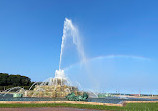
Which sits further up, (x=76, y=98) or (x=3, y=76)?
(x=3, y=76)

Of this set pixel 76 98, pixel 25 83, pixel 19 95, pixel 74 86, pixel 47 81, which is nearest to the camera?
pixel 76 98

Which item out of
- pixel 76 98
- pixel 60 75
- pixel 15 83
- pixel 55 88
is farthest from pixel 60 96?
pixel 15 83

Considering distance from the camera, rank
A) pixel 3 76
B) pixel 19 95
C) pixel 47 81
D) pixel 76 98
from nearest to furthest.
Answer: pixel 76 98
pixel 19 95
pixel 47 81
pixel 3 76

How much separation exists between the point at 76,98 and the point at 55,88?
24.7ft

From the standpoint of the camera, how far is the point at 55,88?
2666cm

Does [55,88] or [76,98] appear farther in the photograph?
[55,88]

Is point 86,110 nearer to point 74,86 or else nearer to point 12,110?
point 12,110

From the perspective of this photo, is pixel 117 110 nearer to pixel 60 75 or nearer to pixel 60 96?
pixel 60 96

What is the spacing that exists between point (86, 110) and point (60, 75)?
21.7 meters

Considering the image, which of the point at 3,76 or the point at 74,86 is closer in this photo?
the point at 74,86

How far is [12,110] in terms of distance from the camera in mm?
12086

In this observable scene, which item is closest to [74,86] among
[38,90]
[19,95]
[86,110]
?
[38,90]

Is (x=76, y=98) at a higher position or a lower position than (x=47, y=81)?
lower

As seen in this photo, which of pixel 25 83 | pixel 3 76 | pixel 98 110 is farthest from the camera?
pixel 25 83
